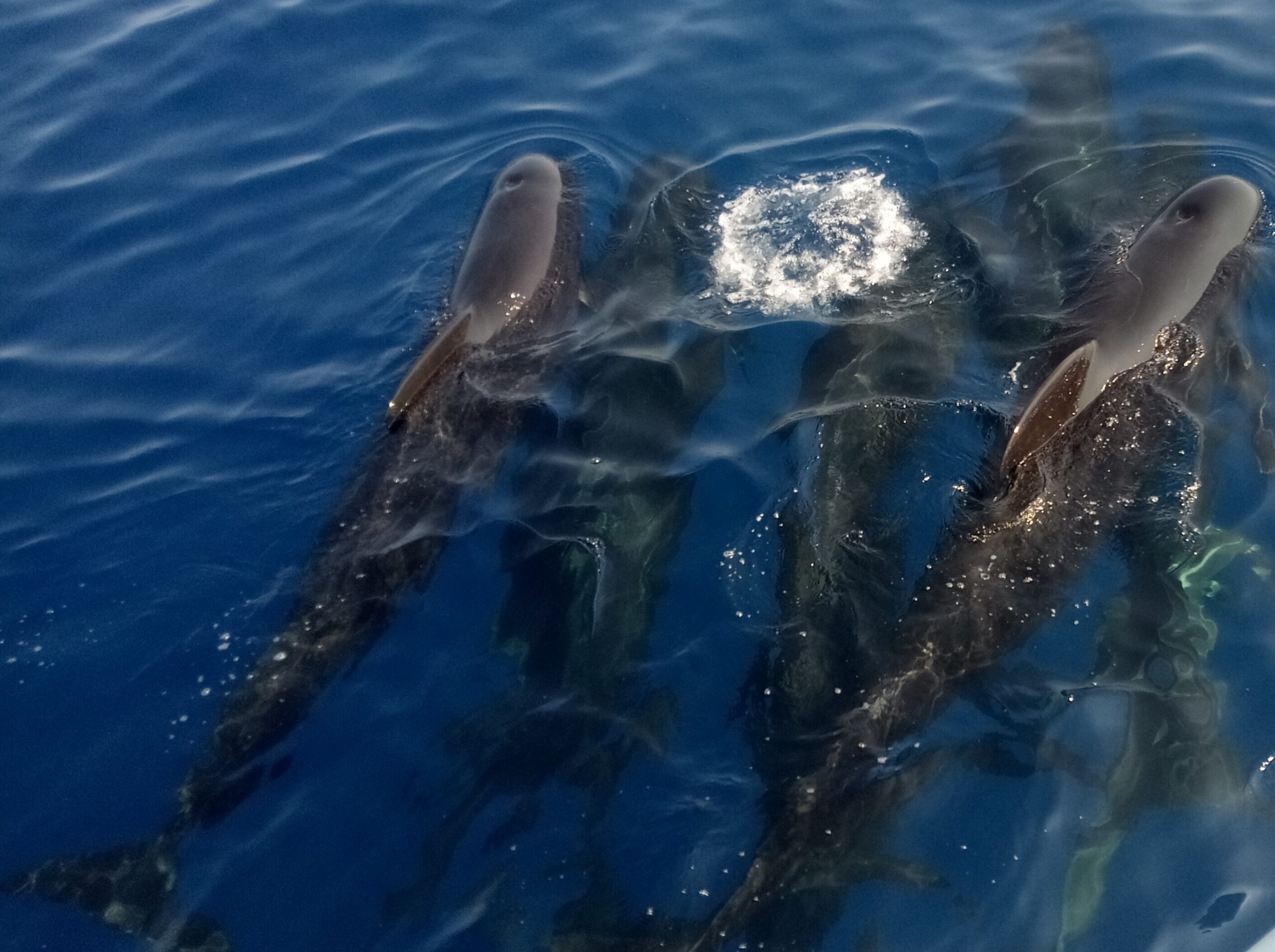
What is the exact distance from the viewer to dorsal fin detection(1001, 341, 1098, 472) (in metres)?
7.86

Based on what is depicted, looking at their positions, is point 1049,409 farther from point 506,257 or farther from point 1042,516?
point 506,257

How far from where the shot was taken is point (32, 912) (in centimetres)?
700

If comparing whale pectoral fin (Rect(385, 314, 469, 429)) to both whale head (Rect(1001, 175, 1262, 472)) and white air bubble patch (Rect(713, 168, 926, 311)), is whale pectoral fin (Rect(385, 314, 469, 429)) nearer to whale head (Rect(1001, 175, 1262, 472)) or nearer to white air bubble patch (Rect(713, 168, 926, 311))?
white air bubble patch (Rect(713, 168, 926, 311))

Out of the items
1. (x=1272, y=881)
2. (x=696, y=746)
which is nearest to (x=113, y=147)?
(x=696, y=746)

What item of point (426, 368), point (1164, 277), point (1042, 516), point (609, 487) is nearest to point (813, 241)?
point (1164, 277)

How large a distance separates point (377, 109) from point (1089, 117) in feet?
29.0

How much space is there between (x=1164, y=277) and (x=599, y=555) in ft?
19.3

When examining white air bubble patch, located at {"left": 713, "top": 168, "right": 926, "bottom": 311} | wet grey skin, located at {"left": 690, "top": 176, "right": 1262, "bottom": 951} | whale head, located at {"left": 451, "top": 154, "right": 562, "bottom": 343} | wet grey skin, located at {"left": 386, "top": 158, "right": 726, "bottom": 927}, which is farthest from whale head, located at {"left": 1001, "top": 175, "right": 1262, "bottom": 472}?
whale head, located at {"left": 451, "top": 154, "right": 562, "bottom": 343}

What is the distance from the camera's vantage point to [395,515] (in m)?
8.88

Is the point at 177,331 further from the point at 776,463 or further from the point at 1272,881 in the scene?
the point at 1272,881

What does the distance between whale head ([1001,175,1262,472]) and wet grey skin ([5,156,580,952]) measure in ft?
15.5

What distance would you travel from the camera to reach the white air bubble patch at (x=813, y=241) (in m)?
10.6

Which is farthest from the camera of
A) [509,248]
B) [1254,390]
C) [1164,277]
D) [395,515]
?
[509,248]

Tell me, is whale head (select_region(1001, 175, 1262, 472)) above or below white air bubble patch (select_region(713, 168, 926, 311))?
below
